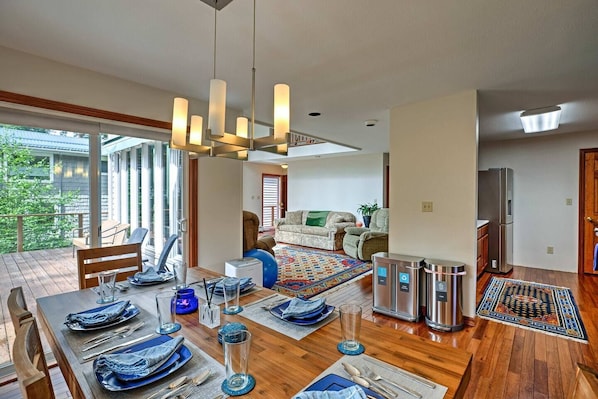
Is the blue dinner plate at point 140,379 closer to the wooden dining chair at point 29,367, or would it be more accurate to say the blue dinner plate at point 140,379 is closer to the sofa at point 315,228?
the wooden dining chair at point 29,367

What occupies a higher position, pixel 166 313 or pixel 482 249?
pixel 166 313

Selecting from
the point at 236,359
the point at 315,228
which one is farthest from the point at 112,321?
the point at 315,228

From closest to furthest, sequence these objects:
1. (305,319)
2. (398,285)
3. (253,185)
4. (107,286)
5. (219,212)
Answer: (305,319)
(107,286)
(398,285)
(219,212)
(253,185)

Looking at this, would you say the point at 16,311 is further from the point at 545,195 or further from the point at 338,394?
the point at 545,195

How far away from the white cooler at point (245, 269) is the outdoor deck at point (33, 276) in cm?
141

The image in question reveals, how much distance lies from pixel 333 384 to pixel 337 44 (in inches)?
81.1

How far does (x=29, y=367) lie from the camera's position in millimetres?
722

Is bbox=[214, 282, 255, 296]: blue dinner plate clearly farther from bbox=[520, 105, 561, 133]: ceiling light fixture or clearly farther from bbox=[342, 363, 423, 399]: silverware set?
bbox=[520, 105, 561, 133]: ceiling light fixture

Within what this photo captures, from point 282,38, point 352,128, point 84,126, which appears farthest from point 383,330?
point 352,128

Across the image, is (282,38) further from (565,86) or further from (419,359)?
(565,86)

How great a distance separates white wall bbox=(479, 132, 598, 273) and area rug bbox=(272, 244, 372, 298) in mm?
2904

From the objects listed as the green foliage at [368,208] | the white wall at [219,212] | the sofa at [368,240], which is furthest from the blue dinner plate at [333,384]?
the green foliage at [368,208]

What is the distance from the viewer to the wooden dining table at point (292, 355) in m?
0.92

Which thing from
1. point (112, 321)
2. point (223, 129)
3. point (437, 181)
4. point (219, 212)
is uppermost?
point (223, 129)
